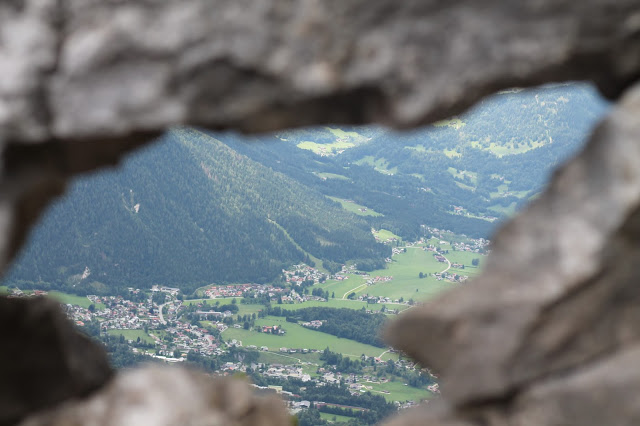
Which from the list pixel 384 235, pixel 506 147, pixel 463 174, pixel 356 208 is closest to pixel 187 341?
pixel 384 235

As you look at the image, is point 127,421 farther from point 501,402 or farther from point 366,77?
point 366,77

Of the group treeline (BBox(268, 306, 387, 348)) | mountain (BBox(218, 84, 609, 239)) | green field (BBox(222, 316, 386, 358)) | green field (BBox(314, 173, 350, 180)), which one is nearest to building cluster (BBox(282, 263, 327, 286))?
treeline (BBox(268, 306, 387, 348))

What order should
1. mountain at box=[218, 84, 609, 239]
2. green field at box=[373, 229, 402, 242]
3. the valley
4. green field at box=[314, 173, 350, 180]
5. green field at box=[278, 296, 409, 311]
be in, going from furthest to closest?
green field at box=[314, 173, 350, 180] < green field at box=[373, 229, 402, 242] < mountain at box=[218, 84, 609, 239] < green field at box=[278, 296, 409, 311] < the valley

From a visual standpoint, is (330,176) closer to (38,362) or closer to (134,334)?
(134,334)

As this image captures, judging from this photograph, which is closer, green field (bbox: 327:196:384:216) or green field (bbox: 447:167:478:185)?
green field (bbox: 327:196:384:216)

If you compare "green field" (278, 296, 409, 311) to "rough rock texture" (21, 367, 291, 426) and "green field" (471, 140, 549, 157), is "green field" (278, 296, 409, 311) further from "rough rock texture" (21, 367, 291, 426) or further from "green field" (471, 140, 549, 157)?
"rough rock texture" (21, 367, 291, 426)

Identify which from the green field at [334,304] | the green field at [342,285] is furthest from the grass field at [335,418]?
the green field at [342,285]
